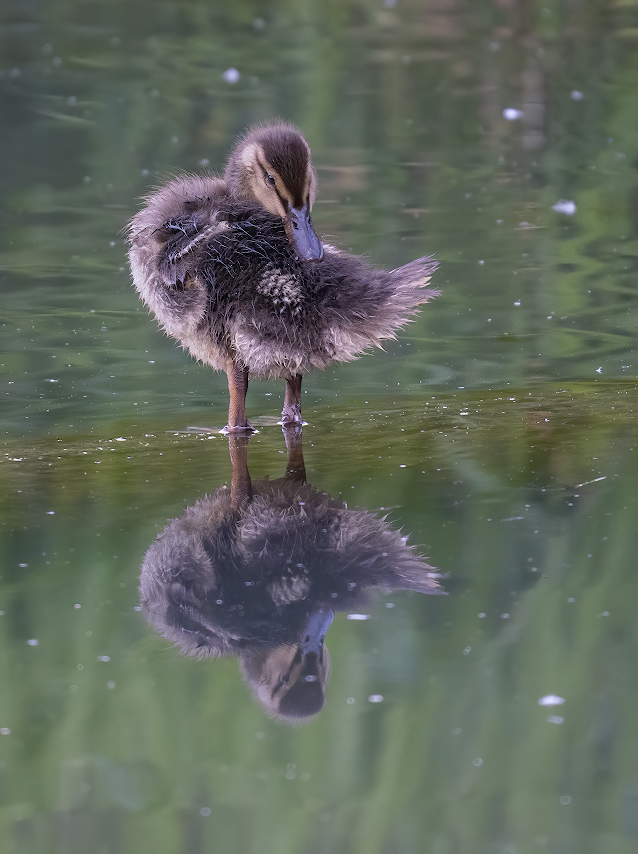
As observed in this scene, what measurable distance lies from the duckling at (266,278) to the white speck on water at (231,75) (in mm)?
6075

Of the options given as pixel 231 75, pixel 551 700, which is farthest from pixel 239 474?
pixel 231 75

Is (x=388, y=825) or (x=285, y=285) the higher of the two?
(x=388, y=825)

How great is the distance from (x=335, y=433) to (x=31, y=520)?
1057 millimetres

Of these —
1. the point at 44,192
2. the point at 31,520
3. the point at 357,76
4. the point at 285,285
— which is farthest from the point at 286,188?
the point at 357,76

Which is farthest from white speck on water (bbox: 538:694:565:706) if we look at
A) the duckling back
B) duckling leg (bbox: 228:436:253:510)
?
the duckling back

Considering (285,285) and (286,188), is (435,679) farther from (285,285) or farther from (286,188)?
(286,188)

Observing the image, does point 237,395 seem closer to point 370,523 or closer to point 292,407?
point 292,407

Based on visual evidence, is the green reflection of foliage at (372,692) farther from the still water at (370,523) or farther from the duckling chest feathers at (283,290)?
the duckling chest feathers at (283,290)

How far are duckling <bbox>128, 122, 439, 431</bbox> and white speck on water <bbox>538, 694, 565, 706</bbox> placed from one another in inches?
59.4

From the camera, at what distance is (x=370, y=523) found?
2633mm

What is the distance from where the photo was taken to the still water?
5.37 feet

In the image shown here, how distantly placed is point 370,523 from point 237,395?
3.13 ft

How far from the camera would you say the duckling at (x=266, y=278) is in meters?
3.14

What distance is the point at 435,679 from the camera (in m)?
1.90
